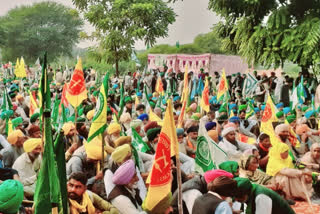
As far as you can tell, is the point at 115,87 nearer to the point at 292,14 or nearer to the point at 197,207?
the point at 292,14

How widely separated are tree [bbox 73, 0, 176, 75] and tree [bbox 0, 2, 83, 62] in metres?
24.3

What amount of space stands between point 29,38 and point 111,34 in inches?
1093

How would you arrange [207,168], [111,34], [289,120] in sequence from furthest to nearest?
1. [111,34]
2. [289,120]
3. [207,168]

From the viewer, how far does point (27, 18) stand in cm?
5753

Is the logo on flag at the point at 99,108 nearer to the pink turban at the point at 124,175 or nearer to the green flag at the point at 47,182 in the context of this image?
the pink turban at the point at 124,175

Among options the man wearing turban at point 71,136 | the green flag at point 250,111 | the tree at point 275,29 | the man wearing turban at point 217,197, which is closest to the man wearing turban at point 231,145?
the man wearing turban at point 71,136

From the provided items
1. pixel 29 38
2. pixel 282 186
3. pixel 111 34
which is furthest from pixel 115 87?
pixel 29 38

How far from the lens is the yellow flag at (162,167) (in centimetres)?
408

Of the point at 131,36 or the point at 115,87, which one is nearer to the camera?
the point at 115,87

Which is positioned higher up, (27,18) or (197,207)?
(27,18)

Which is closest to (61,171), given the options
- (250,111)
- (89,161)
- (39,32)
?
(89,161)

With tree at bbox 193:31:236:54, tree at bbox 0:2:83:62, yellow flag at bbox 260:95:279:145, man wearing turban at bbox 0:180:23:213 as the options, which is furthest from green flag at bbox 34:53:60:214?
tree at bbox 0:2:83:62

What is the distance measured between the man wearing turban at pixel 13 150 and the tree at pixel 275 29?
1238 centimetres

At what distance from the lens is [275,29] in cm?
1798
